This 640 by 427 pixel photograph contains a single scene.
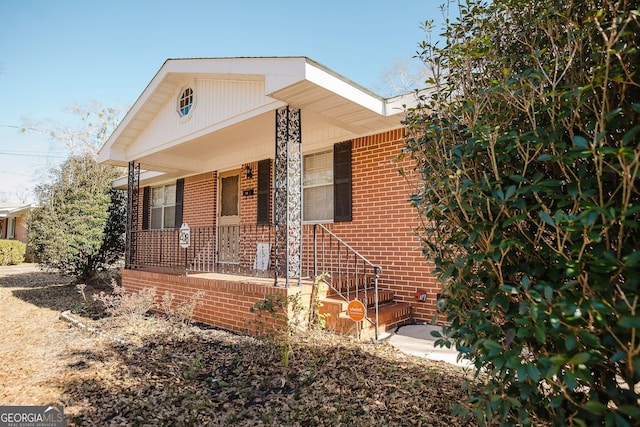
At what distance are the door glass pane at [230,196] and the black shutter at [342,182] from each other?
124 inches

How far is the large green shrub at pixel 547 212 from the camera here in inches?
46.8

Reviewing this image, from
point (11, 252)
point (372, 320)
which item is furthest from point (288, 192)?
point (11, 252)

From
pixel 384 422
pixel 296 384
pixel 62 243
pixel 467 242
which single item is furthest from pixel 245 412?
pixel 62 243

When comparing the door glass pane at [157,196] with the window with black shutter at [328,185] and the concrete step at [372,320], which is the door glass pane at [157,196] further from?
the concrete step at [372,320]

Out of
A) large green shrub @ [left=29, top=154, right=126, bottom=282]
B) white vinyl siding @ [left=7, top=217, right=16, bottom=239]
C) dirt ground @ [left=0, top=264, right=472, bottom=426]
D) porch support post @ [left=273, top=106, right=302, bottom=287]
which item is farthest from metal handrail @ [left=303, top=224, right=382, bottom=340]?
white vinyl siding @ [left=7, top=217, right=16, bottom=239]

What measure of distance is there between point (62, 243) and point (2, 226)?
26.5m

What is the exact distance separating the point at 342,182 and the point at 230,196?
3.57 meters

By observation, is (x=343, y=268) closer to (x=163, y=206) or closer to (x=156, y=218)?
(x=163, y=206)

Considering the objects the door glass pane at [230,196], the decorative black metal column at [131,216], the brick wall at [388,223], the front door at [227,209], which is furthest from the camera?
the door glass pane at [230,196]

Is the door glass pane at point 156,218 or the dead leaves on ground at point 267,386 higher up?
the door glass pane at point 156,218

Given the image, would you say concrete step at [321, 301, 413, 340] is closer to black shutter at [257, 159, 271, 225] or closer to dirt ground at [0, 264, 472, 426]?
dirt ground at [0, 264, 472, 426]

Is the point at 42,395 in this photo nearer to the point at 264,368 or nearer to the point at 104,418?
the point at 104,418

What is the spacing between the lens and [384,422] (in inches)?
97.6

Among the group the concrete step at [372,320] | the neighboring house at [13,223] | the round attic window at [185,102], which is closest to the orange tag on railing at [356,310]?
the concrete step at [372,320]
